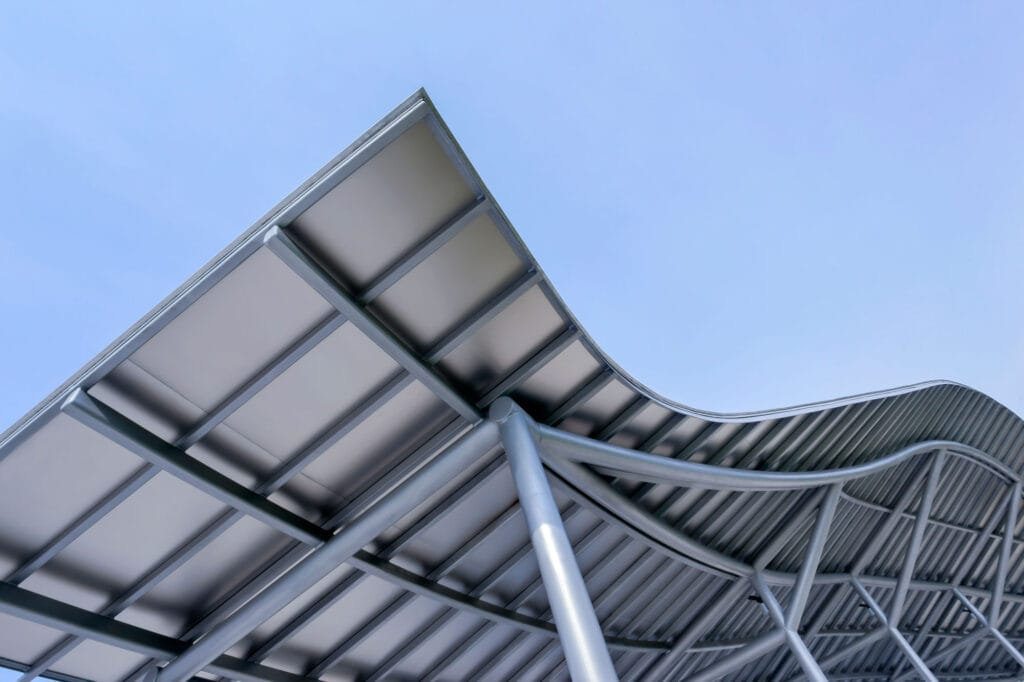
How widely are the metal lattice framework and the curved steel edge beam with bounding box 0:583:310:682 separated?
0.13 feet

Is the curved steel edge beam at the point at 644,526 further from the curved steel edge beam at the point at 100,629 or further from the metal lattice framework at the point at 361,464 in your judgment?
the curved steel edge beam at the point at 100,629

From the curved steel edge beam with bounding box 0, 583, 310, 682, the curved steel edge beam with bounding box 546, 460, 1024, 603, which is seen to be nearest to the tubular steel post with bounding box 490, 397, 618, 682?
the curved steel edge beam with bounding box 546, 460, 1024, 603

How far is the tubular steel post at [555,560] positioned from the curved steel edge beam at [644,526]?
4.26ft

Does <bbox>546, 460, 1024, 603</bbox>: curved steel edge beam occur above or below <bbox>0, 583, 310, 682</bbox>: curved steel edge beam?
above

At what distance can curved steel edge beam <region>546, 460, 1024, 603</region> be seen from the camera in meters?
12.4

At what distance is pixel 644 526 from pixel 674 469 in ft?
9.62

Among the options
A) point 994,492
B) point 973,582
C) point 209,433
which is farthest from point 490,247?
point 973,582

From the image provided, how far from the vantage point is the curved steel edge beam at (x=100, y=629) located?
9.47m

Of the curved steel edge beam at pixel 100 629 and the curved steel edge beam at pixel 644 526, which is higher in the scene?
the curved steel edge beam at pixel 644 526

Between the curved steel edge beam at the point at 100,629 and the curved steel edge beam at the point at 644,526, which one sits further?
the curved steel edge beam at the point at 644,526

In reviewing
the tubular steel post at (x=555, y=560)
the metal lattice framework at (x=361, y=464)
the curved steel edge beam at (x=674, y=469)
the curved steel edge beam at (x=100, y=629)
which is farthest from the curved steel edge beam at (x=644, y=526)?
the curved steel edge beam at (x=100, y=629)

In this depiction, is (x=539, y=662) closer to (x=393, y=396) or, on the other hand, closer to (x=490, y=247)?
(x=393, y=396)

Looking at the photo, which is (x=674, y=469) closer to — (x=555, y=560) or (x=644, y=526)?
(x=644, y=526)

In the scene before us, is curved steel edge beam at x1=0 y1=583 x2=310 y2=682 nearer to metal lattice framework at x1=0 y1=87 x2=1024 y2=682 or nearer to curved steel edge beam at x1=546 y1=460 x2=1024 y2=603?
metal lattice framework at x1=0 y1=87 x2=1024 y2=682
